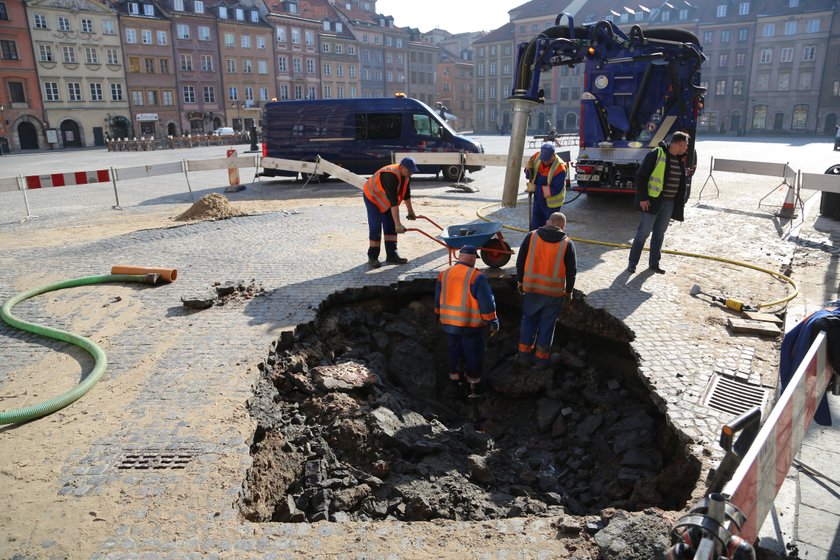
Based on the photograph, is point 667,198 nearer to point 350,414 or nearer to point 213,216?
point 350,414

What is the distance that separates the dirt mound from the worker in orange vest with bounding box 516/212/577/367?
8.42 metres

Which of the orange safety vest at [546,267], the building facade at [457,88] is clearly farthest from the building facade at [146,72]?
the orange safety vest at [546,267]

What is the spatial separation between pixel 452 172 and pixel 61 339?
13.9 m

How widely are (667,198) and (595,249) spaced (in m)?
1.90

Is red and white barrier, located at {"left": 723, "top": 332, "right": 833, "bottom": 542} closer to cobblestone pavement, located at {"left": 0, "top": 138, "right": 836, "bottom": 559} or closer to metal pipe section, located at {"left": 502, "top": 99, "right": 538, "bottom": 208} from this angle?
cobblestone pavement, located at {"left": 0, "top": 138, "right": 836, "bottom": 559}

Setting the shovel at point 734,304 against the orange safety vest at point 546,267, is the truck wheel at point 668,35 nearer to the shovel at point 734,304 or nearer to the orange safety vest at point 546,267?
the shovel at point 734,304

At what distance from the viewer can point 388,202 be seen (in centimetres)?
849

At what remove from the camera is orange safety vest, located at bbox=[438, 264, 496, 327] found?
19.7ft

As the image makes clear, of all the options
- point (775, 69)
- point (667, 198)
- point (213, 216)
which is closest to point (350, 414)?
point (667, 198)

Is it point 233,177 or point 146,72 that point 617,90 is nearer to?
point 233,177

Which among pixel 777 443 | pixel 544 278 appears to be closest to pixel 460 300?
pixel 544 278

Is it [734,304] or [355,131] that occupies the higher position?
[355,131]

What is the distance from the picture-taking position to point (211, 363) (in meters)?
5.82

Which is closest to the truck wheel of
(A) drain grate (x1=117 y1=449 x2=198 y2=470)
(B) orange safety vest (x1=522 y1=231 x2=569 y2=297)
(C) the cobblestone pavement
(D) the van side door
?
(C) the cobblestone pavement
